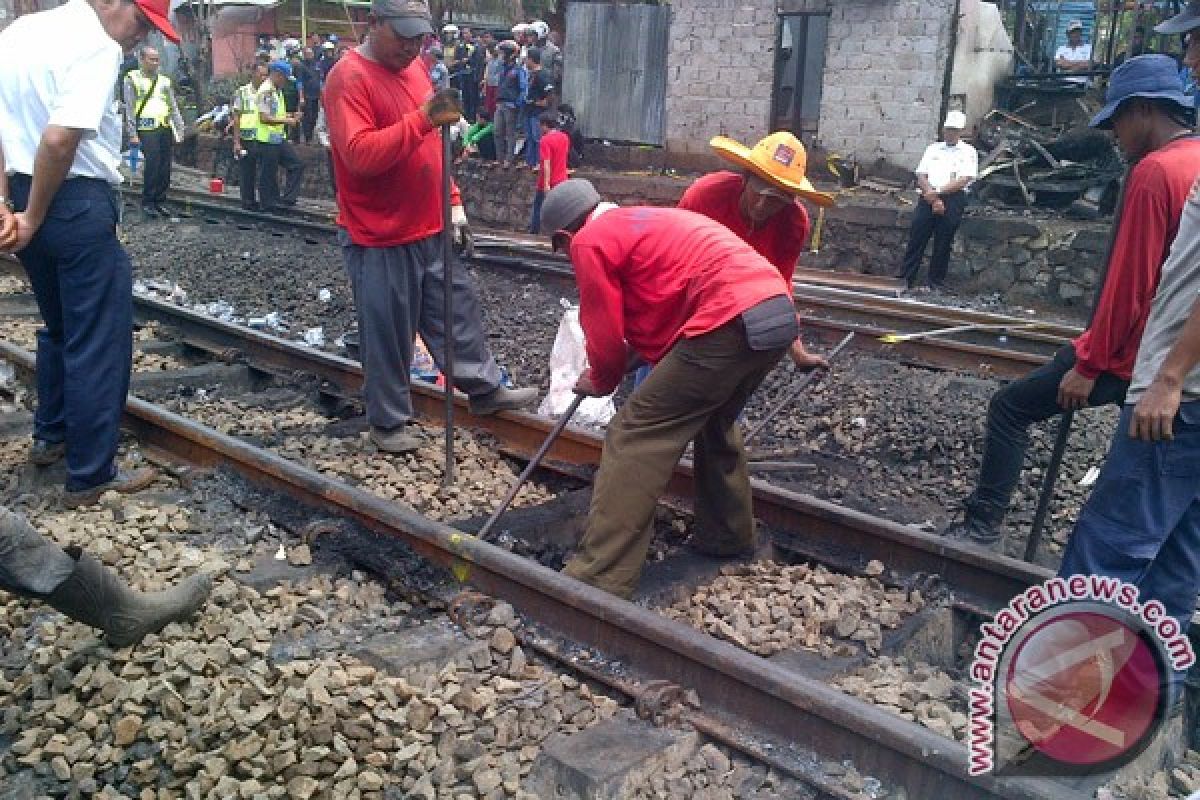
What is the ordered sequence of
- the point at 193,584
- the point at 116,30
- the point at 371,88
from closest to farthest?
the point at 193,584
the point at 116,30
the point at 371,88

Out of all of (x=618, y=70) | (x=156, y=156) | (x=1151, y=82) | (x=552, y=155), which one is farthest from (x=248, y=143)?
(x=1151, y=82)

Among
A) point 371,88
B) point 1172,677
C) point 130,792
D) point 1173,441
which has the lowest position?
point 130,792

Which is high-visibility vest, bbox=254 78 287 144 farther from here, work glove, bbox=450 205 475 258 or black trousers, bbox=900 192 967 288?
work glove, bbox=450 205 475 258

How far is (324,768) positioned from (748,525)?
2055 millimetres

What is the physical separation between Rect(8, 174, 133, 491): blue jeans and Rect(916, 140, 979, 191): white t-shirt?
408 inches

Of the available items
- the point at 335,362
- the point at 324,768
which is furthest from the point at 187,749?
the point at 335,362

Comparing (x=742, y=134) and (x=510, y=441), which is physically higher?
(x=742, y=134)

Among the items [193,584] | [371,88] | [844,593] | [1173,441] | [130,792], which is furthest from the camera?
[371,88]

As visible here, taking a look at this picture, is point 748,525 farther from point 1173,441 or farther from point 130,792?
point 130,792

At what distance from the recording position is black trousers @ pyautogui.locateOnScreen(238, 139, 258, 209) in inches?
662

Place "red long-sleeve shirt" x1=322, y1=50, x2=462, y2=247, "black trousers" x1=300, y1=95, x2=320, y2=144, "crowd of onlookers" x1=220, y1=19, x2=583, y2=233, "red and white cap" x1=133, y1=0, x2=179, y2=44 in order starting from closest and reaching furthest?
1. "red and white cap" x1=133, y1=0, x2=179, y2=44
2. "red long-sleeve shirt" x1=322, y1=50, x2=462, y2=247
3. "crowd of onlookers" x1=220, y1=19, x2=583, y2=233
4. "black trousers" x1=300, y1=95, x2=320, y2=144

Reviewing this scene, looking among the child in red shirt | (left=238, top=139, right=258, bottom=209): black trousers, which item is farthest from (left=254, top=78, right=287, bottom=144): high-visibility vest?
the child in red shirt

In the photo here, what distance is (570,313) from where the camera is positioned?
22.9ft

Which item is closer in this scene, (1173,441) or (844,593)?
(1173,441)
